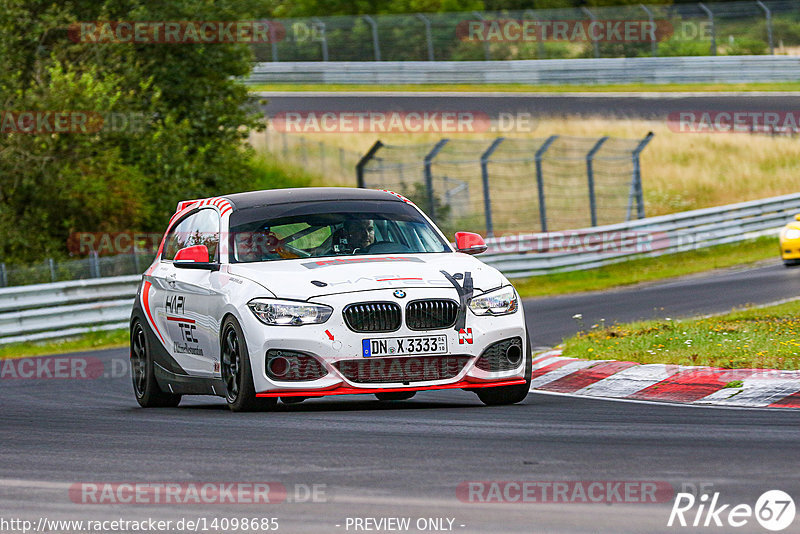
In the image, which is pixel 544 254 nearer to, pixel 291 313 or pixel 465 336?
pixel 465 336

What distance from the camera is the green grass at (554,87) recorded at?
139 feet

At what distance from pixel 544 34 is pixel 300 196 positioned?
35.5 meters

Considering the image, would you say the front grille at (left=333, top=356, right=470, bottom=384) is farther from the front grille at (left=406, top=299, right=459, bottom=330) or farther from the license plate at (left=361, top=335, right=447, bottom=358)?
the front grille at (left=406, top=299, right=459, bottom=330)

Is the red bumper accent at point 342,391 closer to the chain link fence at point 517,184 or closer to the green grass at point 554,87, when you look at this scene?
the chain link fence at point 517,184

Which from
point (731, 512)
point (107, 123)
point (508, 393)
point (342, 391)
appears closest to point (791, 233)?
point (107, 123)

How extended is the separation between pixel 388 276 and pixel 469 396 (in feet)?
6.09

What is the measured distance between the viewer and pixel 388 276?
30.4 ft

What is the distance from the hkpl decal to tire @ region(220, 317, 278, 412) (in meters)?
1.33

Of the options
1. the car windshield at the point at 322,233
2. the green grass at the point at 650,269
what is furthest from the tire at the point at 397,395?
the green grass at the point at 650,269

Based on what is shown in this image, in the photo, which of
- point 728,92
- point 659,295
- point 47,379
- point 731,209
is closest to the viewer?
point 47,379

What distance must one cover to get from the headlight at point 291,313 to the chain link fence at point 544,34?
112ft

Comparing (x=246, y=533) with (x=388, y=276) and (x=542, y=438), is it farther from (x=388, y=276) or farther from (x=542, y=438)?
(x=388, y=276)

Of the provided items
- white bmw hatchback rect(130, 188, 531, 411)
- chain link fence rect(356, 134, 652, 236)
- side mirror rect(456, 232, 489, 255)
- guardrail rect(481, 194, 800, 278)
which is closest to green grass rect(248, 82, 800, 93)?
chain link fence rect(356, 134, 652, 236)

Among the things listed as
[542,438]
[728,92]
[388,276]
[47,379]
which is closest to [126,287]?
[47,379]
